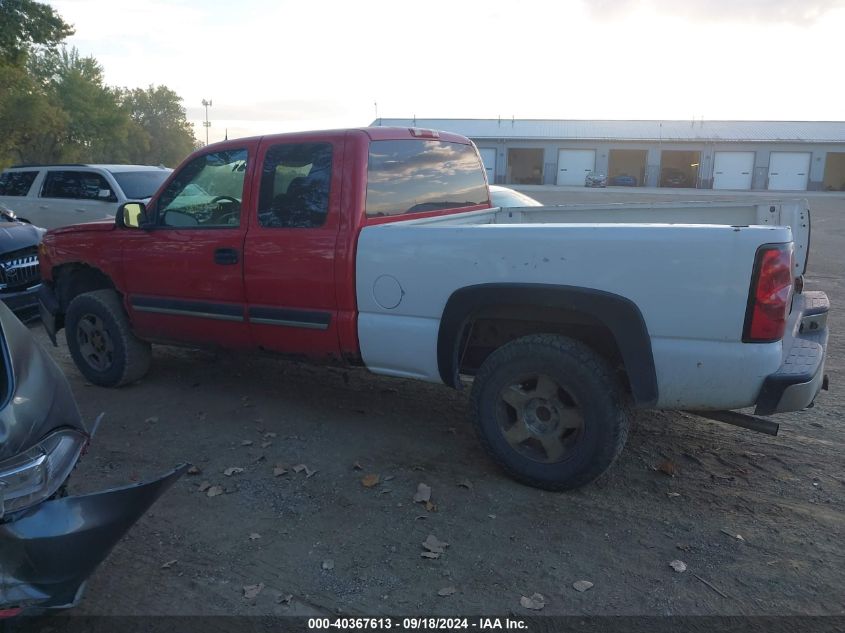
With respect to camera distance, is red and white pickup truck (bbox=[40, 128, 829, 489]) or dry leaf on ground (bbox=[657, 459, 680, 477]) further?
dry leaf on ground (bbox=[657, 459, 680, 477])

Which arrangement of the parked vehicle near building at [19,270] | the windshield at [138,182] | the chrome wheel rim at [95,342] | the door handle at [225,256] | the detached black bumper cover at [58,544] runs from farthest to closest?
the windshield at [138,182] < the parked vehicle near building at [19,270] < the chrome wheel rim at [95,342] < the door handle at [225,256] < the detached black bumper cover at [58,544]

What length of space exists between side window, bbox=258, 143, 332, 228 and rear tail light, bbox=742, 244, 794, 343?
2.57m

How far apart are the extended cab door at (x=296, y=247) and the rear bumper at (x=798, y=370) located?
2537mm

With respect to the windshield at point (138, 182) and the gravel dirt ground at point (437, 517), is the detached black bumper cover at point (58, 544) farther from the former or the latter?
the windshield at point (138, 182)

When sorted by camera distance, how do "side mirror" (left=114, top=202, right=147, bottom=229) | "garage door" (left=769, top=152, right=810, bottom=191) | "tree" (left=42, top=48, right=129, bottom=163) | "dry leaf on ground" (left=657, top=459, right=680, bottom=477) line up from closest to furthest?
"dry leaf on ground" (left=657, top=459, right=680, bottom=477)
"side mirror" (left=114, top=202, right=147, bottom=229)
"tree" (left=42, top=48, right=129, bottom=163)
"garage door" (left=769, top=152, right=810, bottom=191)

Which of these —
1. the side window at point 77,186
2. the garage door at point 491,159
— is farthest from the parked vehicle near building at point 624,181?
the side window at point 77,186

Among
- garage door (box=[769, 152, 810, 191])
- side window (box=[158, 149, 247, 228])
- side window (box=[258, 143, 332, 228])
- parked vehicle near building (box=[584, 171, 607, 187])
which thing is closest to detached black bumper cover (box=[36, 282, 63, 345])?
side window (box=[158, 149, 247, 228])

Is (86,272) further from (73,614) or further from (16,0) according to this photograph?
(16,0)

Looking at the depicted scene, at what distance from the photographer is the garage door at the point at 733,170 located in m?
53.2

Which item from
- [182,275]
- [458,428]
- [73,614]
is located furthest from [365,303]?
[73,614]

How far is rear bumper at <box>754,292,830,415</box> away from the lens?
330cm

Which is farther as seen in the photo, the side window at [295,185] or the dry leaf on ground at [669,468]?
the side window at [295,185]

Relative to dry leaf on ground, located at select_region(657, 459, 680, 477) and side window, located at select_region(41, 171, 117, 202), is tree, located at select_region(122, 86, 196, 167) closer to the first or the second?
side window, located at select_region(41, 171, 117, 202)

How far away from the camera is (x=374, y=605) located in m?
2.99
